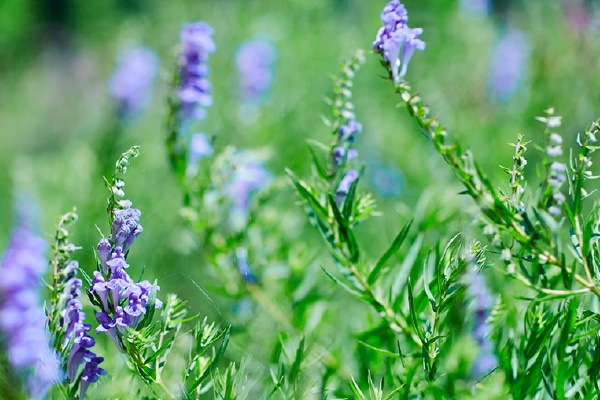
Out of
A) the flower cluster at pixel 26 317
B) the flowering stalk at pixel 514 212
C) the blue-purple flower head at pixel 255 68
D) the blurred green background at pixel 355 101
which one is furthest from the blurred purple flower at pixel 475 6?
the flowering stalk at pixel 514 212

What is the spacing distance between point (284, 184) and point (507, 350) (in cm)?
21

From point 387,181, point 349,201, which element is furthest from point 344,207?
point 387,181

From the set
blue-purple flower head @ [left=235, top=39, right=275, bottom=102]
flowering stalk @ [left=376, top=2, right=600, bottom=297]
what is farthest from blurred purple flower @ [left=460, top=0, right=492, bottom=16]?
flowering stalk @ [left=376, top=2, right=600, bottom=297]

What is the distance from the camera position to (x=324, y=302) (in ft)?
1.61

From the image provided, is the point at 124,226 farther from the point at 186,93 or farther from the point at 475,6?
the point at 475,6

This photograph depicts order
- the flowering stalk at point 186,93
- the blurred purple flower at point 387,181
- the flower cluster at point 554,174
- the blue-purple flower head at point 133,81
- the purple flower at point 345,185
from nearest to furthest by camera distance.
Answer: the flower cluster at point 554,174 < the purple flower at point 345,185 < the flowering stalk at point 186,93 < the blurred purple flower at point 387,181 < the blue-purple flower head at point 133,81

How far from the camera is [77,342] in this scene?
28 cm

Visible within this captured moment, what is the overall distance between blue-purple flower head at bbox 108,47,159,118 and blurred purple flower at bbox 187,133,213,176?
0.50 meters

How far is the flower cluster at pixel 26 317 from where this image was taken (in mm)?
273

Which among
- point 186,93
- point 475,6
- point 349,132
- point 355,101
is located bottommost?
point 349,132

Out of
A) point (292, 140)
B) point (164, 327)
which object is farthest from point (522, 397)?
point (292, 140)

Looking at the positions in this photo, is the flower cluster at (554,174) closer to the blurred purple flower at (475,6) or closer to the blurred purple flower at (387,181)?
the blurred purple flower at (387,181)

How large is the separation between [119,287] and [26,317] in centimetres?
13

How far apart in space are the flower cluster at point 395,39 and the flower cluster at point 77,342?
16 centimetres
